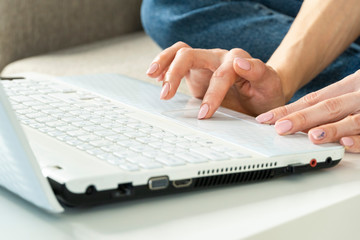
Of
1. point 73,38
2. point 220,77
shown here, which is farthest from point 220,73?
point 73,38

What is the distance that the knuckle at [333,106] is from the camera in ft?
2.20

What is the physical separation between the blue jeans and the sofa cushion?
0.10 meters

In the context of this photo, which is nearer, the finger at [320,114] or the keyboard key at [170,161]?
the keyboard key at [170,161]

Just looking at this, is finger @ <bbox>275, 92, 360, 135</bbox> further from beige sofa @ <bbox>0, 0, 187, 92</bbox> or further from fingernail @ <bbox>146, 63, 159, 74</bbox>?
beige sofa @ <bbox>0, 0, 187, 92</bbox>

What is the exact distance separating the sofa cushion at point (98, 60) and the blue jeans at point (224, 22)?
10cm

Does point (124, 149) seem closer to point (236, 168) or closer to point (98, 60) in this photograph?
point (236, 168)

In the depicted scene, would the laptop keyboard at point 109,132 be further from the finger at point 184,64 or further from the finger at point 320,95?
the finger at point 320,95

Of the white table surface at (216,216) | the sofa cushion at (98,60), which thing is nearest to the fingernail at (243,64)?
the white table surface at (216,216)

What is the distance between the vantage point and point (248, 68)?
706mm

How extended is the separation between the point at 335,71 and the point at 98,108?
60 centimetres

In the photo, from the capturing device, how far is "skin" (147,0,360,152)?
672 millimetres

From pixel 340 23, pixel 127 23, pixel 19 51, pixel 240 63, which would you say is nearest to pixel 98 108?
pixel 240 63

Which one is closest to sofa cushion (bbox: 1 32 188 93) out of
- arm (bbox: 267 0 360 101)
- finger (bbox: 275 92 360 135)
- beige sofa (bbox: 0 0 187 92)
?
beige sofa (bbox: 0 0 187 92)

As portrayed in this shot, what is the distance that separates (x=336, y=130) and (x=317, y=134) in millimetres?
41
